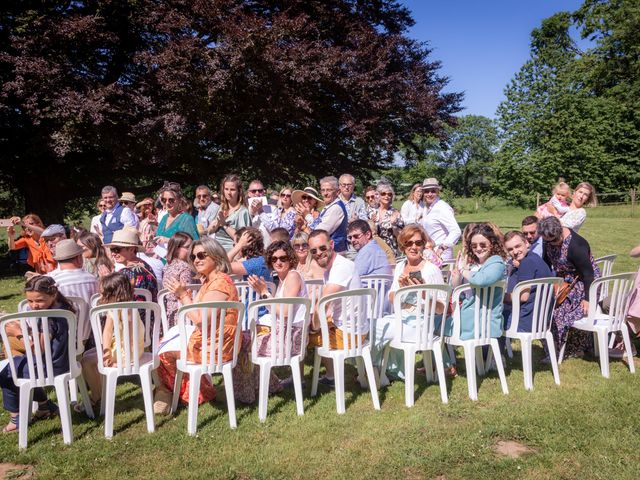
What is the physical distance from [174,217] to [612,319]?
5250 millimetres

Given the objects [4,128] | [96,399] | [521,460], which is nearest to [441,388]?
[521,460]

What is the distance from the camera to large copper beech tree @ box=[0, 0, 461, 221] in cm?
1299

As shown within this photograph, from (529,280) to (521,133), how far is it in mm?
35816

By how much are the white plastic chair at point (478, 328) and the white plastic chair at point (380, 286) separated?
89 cm

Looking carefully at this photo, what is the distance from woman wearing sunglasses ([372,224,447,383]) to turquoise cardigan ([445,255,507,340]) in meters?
0.30

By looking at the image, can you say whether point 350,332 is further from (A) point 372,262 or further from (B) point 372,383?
(A) point 372,262

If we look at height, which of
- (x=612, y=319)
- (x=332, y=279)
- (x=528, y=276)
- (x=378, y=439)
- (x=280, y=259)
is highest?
(x=280, y=259)

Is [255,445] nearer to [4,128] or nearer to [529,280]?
[529,280]

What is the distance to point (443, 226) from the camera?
709cm

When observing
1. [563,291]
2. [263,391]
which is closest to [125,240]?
[263,391]

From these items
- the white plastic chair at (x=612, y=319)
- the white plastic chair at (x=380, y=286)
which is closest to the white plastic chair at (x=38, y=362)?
the white plastic chair at (x=380, y=286)

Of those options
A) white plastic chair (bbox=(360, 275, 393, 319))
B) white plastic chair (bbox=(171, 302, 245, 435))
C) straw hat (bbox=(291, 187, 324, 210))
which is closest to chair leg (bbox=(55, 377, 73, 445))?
white plastic chair (bbox=(171, 302, 245, 435))

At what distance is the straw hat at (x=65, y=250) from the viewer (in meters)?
4.58

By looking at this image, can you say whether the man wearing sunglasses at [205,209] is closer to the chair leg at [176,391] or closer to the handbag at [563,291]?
the chair leg at [176,391]
